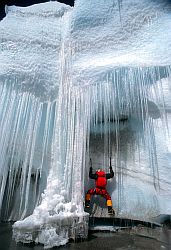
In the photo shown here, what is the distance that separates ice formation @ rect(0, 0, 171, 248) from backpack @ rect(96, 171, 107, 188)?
0.39m

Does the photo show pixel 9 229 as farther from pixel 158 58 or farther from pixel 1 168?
pixel 158 58

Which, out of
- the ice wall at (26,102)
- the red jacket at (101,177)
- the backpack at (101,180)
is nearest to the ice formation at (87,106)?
the ice wall at (26,102)

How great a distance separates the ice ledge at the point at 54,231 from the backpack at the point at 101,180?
1.15 metres

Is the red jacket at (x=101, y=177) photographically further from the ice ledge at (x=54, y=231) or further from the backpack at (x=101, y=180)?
the ice ledge at (x=54, y=231)

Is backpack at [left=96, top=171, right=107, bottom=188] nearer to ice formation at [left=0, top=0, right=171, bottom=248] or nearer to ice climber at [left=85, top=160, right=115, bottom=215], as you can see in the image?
ice climber at [left=85, top=160, right=115, bottom=215]

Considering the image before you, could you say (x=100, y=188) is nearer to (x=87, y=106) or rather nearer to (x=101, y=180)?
(x=101, y=180)

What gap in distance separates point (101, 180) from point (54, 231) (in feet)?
5.94

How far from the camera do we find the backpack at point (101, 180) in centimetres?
665

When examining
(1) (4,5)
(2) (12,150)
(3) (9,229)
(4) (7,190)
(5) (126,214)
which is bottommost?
(3) (9,229)

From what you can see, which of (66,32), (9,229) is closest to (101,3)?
(66,32)

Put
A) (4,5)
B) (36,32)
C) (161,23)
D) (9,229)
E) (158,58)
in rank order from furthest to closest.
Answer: (4,5), (36,32), (161,23), (158,58), (9,229)

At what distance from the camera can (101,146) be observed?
25.3 ft

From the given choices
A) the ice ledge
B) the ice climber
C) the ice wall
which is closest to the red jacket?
the ice climber

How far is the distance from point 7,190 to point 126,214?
351 cm
